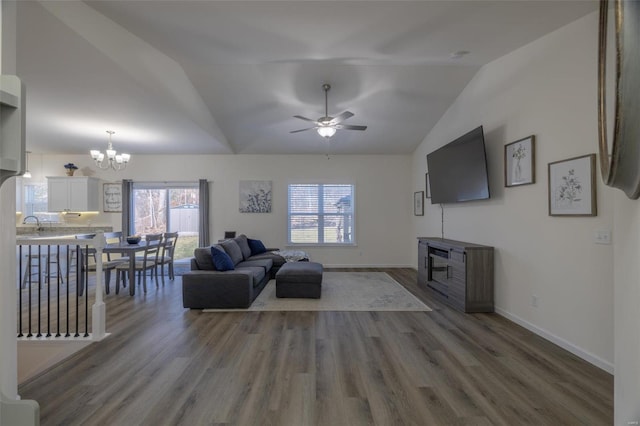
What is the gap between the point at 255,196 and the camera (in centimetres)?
709

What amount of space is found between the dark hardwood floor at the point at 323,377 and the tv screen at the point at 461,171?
184 centimetres

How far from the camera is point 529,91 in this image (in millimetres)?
3342

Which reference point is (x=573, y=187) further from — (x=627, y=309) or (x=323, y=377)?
(x=323, y=377)

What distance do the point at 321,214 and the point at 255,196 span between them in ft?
5.52

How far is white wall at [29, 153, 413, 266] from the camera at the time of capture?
7.02 m

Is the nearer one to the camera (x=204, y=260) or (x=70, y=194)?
(x=204, y=260)

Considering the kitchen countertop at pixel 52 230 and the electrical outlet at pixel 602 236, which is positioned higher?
the electrical outlet at pixel 602 236

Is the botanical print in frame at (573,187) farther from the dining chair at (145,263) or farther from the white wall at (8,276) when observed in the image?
the dining chair at (145,263)

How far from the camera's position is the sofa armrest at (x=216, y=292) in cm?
404

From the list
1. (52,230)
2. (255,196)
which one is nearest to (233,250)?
(255,196)

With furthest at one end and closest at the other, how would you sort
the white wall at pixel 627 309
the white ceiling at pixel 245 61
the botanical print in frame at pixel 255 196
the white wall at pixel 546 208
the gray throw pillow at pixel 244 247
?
the botanical print in frame at pixel 255 196 < the gray throw pillow at pixel 244 247 < the white ceiling at pixel 245 61 < the white wall at pixel 546 208 < the white wall at pixel 627 309

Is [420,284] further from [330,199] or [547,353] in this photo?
[330,199]

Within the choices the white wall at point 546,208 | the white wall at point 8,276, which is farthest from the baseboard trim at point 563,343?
the white wall at point 8,276

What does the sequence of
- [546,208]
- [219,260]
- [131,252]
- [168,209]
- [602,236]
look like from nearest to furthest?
[602,236]
[546,208]
[219,260]
[131,252]
[168,209]
